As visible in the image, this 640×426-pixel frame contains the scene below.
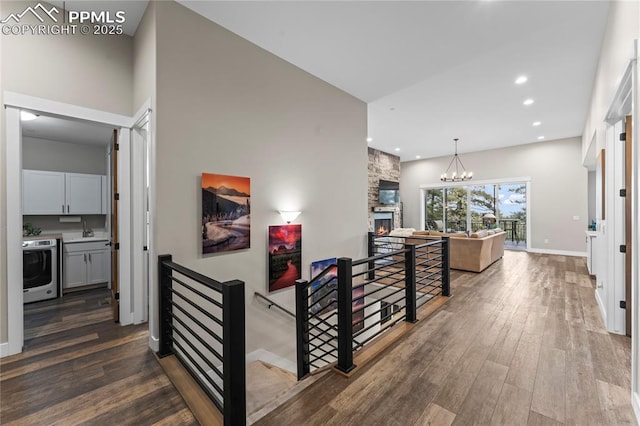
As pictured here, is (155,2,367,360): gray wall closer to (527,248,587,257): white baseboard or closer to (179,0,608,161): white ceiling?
(179,0,608,161): white ceiling

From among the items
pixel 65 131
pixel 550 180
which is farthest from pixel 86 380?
pixel 550 180

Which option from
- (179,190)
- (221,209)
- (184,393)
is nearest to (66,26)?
(179,190)

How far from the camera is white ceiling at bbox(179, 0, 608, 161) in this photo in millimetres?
2789

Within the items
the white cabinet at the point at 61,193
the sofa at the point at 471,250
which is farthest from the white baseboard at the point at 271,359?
the white cabinet at the point at 61,193

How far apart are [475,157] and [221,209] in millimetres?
9492

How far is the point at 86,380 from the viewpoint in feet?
6.92

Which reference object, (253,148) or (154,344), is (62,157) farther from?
(154,344)

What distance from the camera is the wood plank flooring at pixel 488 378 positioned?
1.77m

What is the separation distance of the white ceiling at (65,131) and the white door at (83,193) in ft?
2.09

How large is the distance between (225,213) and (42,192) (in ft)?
12.7

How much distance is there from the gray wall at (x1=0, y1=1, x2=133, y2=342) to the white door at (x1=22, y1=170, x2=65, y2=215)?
8.73 ft

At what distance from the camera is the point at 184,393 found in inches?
76.6

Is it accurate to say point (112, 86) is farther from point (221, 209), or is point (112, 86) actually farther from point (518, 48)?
point (518, 48)

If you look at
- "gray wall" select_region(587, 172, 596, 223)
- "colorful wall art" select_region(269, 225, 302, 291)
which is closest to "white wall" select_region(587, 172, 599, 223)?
"gray wall" select_region(587, 172, 596, 223)
